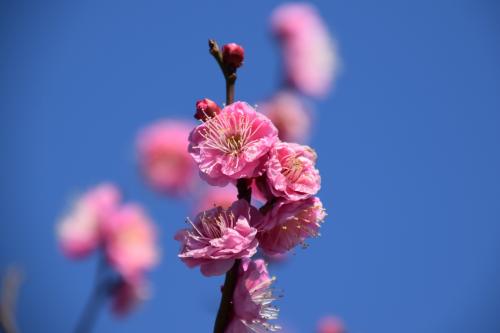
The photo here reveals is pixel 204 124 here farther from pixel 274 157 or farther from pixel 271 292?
pixel 271 292

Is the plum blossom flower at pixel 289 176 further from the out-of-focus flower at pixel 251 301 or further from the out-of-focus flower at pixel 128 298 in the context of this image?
the out-of-focus flower at pixel 128 298

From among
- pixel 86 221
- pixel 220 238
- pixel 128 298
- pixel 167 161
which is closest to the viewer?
pixel 220 238

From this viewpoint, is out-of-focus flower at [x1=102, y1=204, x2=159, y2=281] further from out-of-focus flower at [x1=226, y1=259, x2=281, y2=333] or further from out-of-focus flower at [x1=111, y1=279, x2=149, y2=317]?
out-of-focus flower at [x1=226, y1=259, x2=281, y2=333]

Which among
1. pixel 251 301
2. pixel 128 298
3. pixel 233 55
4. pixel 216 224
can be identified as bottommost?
pixel 251 301

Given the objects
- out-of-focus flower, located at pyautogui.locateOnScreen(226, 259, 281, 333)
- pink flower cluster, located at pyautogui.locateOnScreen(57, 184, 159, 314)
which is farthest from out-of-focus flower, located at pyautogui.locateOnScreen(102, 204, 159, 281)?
out-of-focus flower, located at pyautogui.locateOnScreen(226, 259, 281, 333)

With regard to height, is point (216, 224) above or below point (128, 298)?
below

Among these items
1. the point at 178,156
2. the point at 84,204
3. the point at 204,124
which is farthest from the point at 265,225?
the point at 178,156

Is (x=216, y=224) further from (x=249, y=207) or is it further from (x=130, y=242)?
(x=130, y=242)

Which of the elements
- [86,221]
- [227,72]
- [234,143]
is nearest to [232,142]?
[234,143]
